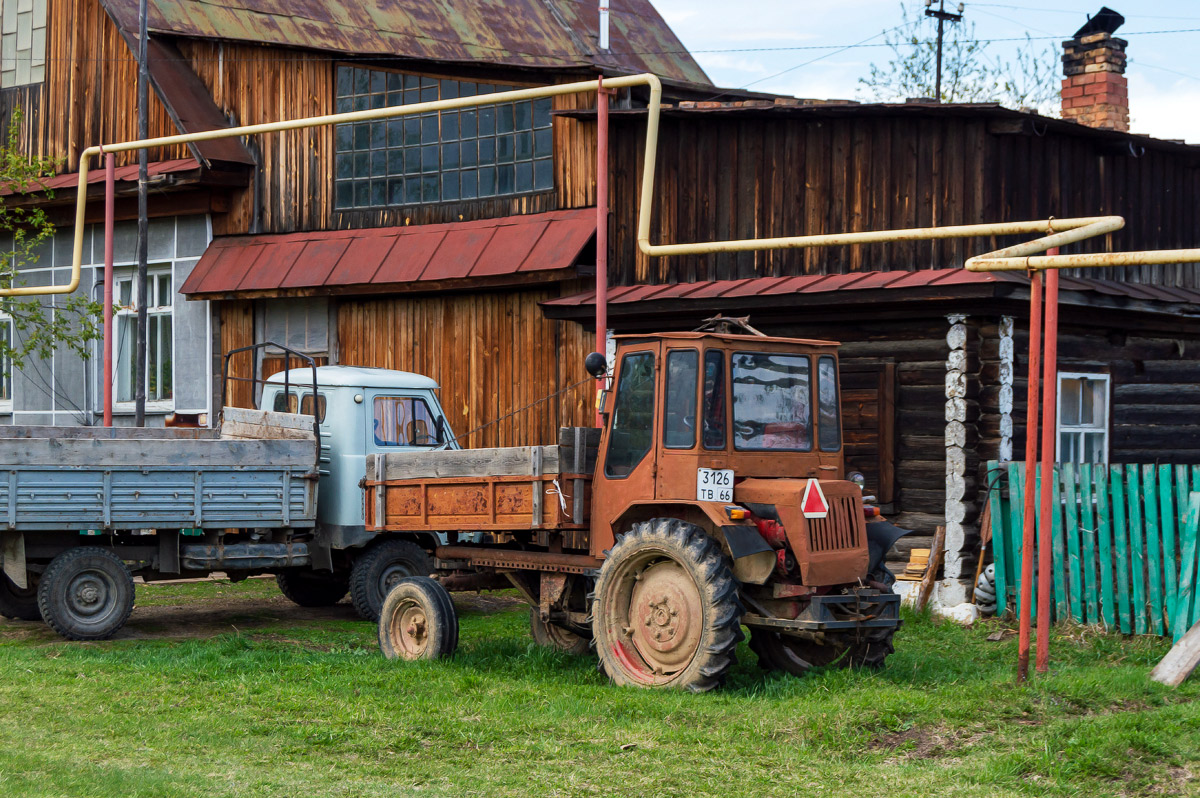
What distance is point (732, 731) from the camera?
317 inches

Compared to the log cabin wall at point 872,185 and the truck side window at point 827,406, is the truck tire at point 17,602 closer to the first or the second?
the log cabin wall at point 872,185

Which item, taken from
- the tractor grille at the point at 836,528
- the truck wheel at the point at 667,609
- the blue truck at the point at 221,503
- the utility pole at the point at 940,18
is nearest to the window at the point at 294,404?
the blue truck at the point at 221,503

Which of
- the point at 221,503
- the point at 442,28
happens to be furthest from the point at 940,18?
the point at 221,503

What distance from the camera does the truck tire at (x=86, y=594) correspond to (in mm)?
12062

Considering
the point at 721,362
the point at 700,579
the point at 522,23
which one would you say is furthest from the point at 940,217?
the point at 522,23

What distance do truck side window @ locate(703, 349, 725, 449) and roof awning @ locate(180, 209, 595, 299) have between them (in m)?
7.14

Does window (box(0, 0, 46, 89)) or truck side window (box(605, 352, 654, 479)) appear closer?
truck side window (box(605, 352, 654, 479))

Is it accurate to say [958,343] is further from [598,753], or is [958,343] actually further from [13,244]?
[13,244]

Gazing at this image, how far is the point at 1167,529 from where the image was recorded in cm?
1163

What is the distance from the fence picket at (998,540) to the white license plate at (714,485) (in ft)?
14.9

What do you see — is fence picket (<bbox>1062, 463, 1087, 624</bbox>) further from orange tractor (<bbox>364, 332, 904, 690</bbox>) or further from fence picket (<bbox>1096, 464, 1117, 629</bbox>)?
orange tractor (<bbox>364, 332, 904, 690</bbox>)

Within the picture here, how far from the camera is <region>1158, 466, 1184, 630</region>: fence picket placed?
37.6 ft

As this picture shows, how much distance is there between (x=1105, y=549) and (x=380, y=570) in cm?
660

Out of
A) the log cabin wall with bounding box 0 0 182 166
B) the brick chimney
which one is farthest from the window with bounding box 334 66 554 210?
the brick chimney
